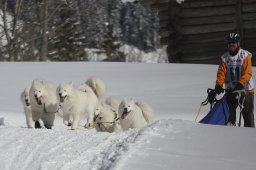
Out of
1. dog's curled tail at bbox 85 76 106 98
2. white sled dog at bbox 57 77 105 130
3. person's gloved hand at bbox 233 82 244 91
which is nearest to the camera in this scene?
person's gloved hand at bbox 233 82 244 91

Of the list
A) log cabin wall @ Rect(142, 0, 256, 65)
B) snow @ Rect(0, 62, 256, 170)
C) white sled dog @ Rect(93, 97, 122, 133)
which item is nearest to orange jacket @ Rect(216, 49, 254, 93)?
snow @ Rect(0, 62, 256, 170)

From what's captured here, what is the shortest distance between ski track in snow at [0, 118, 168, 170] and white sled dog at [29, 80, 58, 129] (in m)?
1.11

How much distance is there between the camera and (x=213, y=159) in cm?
448

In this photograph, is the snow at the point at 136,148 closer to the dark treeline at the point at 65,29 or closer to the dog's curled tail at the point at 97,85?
the dog's curled tail at the point at 97,85

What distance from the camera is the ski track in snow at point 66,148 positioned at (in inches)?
189

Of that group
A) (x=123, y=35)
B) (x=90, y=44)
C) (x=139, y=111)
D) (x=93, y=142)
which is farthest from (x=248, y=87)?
(x=123, y=35)

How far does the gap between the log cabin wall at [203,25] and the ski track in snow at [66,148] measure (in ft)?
32.4

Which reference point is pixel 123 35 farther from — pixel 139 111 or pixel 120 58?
pixel 139 111

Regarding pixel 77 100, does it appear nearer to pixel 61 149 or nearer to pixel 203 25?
pixel 61 149

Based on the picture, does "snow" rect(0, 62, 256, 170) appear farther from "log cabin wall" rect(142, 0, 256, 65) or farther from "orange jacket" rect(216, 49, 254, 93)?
"log cabin wall" rect(142, 0, 256, 65)

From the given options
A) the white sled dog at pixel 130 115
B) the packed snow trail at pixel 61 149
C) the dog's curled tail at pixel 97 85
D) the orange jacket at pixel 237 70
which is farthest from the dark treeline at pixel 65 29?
the packed snow trail at pixel 61 149

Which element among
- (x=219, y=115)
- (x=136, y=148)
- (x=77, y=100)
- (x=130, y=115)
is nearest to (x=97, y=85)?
(x=77, y=100)

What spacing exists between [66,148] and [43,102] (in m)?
2.32

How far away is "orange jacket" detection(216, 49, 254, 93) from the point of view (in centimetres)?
675
